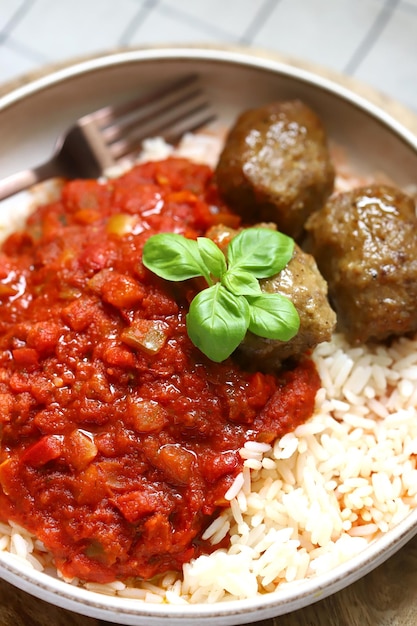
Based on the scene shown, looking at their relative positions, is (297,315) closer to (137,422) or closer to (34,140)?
(137,422)

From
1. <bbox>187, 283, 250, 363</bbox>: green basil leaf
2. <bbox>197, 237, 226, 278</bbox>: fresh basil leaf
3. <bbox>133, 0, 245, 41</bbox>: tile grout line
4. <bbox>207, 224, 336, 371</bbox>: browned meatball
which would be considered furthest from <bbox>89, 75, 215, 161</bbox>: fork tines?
<bbox>187, 283, 250, 363</bbox>: green basil leaf

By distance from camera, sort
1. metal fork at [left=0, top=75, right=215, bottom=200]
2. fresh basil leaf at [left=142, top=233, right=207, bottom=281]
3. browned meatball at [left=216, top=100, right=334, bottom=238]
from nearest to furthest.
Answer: fresh basil leaf at [left=142, top=233, right=207, bottom=281] < browned meatball at [left=216, top=100, right=334, bottom=238] < metal fork at [left=0, top=75, right=215, bottom=200]

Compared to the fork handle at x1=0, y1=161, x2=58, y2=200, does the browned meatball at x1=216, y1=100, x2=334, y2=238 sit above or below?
above

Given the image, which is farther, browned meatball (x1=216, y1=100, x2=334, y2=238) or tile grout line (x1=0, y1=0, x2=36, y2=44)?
tile grout line (x1=0, y1=0, x2=36, y2=44)

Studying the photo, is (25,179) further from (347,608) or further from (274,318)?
(347,608)

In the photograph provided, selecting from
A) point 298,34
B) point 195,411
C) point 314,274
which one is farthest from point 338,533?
point 298,34

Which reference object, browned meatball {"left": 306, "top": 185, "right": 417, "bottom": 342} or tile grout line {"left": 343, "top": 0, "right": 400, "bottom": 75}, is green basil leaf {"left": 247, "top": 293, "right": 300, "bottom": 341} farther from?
tile grout line {"left": 343, "top": 0, "right": 400, "bottom": 75}

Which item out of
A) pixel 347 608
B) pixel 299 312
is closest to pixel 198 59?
pixel 299 312
